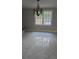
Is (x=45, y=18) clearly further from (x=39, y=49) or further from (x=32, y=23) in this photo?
(x=39, y=49)

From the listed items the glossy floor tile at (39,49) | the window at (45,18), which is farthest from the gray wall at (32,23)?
the glossy floor tile at (39,49)

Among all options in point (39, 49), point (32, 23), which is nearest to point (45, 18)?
point (32, 23)

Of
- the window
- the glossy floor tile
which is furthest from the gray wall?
the glossy floor tile

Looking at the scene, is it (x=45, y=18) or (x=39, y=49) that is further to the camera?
(x=45, y=18)

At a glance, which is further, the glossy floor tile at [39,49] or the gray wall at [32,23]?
the gray wall at [32,23]

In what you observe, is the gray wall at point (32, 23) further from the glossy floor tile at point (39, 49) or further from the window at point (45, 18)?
the glossy floor tile at point (39, 49)

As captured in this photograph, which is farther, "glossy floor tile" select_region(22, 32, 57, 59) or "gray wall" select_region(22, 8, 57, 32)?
"gray wall" select_region(22, 8, 57, 32)

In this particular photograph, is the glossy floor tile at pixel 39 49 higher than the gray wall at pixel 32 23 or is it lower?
lower

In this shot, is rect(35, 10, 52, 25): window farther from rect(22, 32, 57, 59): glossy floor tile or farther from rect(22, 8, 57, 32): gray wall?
rect(22, 32, 57, 59): glossy floor tile
